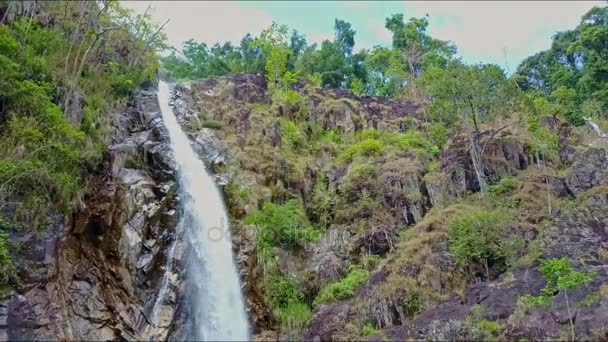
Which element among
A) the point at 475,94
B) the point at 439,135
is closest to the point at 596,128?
the point at 439,135

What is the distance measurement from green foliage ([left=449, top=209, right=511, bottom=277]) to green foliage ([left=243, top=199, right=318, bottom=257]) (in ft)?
18.7

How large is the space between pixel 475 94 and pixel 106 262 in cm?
1617

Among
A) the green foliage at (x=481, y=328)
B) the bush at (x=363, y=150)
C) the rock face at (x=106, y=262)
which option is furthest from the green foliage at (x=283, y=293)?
the bush at (x=363, y=150)

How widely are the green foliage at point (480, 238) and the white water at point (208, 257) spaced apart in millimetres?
7617

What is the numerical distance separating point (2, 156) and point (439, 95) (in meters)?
17.2

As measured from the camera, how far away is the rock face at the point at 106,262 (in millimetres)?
13438

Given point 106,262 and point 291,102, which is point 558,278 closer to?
point 106,262

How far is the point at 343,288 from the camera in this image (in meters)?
18.0

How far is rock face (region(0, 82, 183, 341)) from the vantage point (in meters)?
13.4

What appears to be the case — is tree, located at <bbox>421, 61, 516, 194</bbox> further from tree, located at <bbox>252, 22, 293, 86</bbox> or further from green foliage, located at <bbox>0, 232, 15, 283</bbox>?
green foliage, located at <bbox>0, 232, 15, 283</bbox>

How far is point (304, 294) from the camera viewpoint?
18.9 meters

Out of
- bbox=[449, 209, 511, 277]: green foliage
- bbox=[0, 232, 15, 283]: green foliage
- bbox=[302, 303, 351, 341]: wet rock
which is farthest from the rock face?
bbox=[449, 209, 511, 277]: green foliage

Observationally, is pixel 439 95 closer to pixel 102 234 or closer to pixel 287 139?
pixel 287 139

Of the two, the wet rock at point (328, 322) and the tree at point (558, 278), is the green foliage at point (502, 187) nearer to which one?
the tree at point (558, 278)
